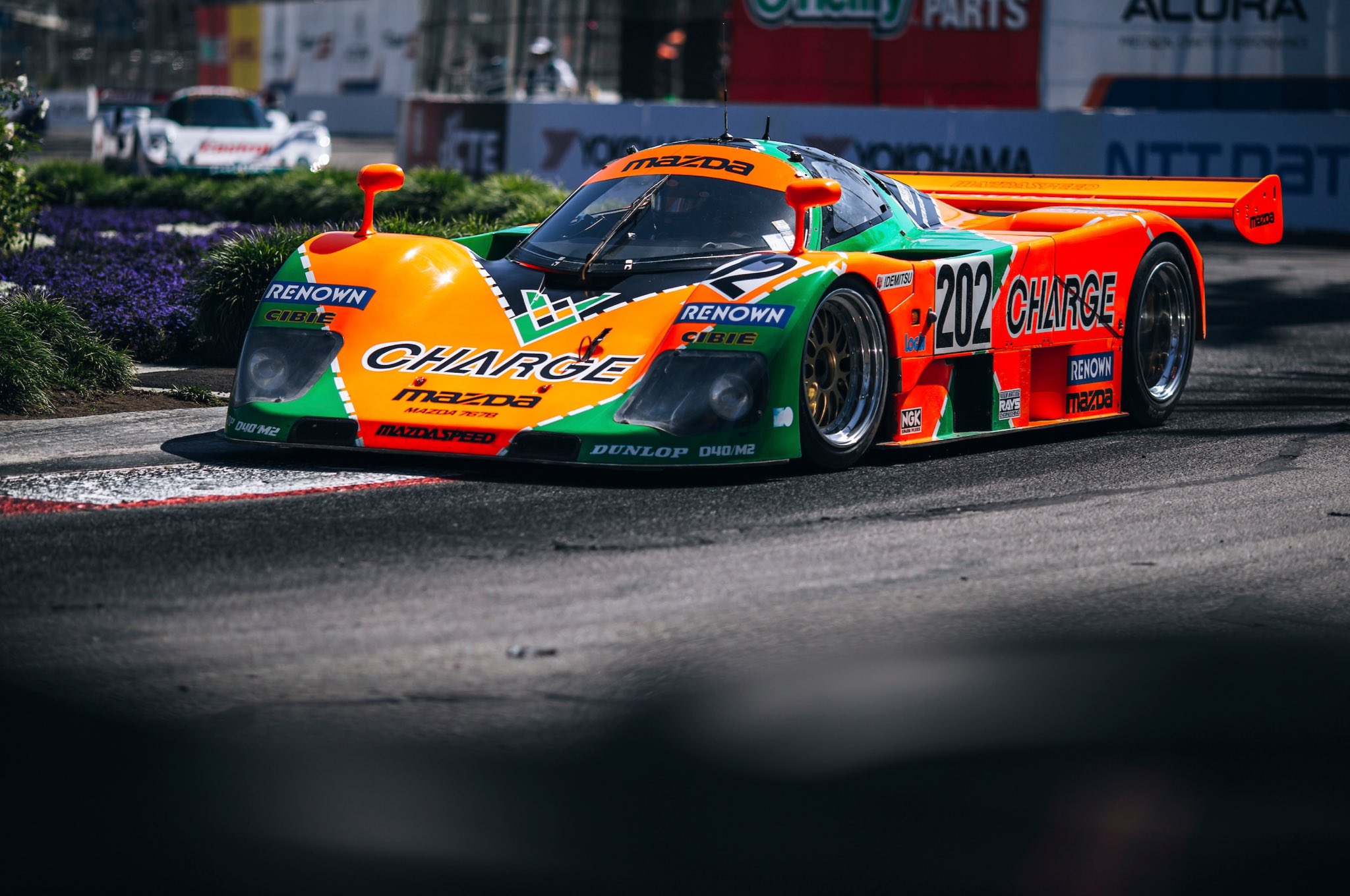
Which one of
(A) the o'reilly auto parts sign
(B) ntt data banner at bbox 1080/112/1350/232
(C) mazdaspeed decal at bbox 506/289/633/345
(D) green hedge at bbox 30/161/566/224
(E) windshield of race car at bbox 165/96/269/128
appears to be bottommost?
(C) mazdaspeed decal at bbox 506/289/633/345

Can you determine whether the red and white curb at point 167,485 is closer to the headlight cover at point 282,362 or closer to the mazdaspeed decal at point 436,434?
the mazdaspeed decal at point 436,434

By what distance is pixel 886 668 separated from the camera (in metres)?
4.36

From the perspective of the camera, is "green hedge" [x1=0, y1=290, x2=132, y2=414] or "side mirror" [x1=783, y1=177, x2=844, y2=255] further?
"green hedge" [x1=0, y1=290, x2=132, y2=414]

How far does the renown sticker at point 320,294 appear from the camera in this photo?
23.4 ft

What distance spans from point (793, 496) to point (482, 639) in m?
2.12

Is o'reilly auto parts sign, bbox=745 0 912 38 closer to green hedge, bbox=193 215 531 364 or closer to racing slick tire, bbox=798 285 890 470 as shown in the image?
green hedge, bbox=193 215 531 364

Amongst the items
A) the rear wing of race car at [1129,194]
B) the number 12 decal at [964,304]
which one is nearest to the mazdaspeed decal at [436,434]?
the number 12 decal at [964,304]

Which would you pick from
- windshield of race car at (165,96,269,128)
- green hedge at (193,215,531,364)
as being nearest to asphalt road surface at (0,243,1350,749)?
green hedge at (193,215,531,364)

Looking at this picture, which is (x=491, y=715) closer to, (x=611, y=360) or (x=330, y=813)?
(x=330, y=813)

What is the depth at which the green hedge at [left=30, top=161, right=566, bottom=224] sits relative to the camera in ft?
49.7

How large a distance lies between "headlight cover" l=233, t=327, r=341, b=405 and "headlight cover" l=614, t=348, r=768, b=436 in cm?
129

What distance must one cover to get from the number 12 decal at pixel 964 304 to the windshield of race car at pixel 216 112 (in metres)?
20.3

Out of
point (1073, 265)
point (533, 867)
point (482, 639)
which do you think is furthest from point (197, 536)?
point (1073, 265)

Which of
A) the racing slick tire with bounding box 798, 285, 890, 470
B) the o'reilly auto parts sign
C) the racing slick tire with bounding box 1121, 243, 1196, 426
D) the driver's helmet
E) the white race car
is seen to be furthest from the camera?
the o'reilly auto parts sign
